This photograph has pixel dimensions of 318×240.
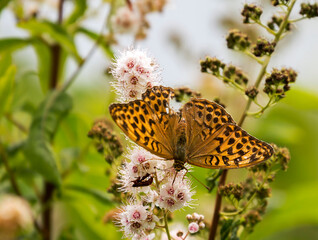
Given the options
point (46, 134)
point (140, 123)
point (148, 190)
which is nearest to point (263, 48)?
point (140, 123)

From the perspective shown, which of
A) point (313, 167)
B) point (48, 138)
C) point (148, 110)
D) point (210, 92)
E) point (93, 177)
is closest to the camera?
point (148, 110)

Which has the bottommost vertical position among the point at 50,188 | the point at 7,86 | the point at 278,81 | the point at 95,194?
the point at 50,188

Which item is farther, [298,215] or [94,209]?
[298,215]

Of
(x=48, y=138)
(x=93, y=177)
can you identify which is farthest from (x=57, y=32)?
(x=93, y=177)

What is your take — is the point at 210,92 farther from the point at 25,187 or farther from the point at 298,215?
the point at 25,187

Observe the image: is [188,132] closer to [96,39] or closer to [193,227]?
[193,227]
